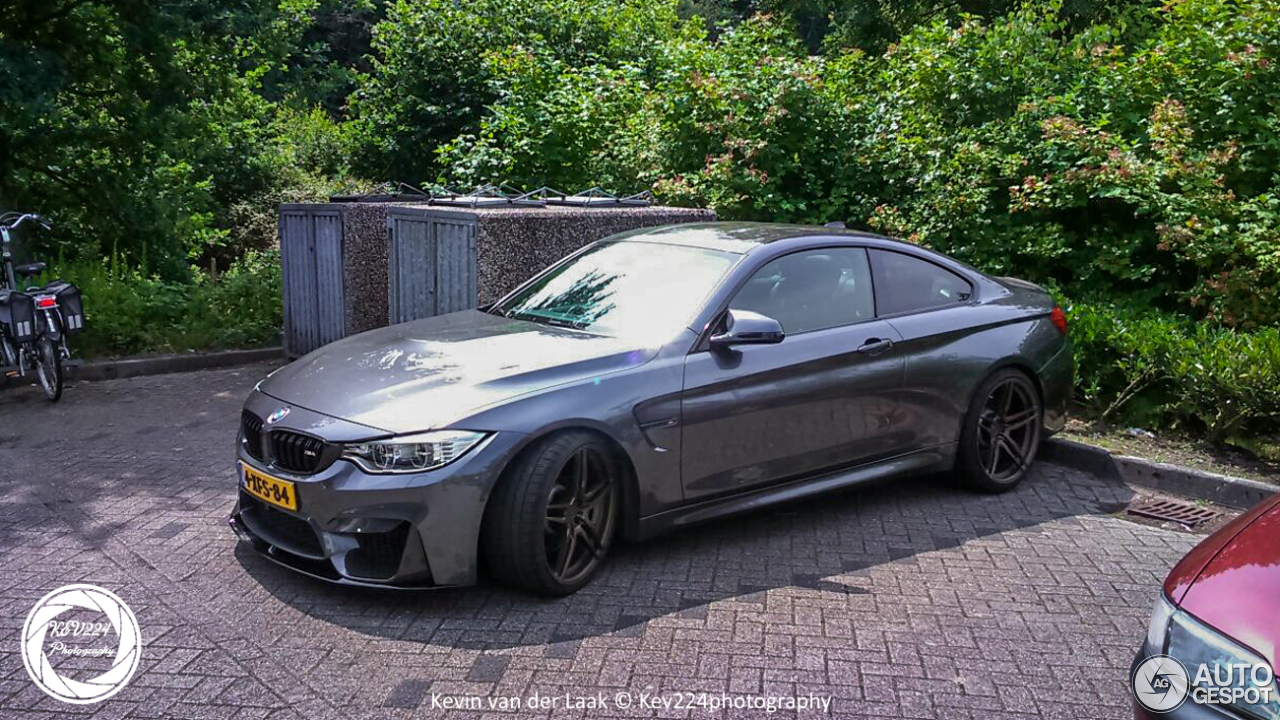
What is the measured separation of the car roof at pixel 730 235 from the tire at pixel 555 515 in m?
1.53

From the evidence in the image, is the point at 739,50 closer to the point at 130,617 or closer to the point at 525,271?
the point at 525,271

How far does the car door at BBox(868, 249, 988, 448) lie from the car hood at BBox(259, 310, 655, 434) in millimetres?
1671

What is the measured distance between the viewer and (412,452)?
13.7ft

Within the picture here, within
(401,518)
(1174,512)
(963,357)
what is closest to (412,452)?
(401,518)

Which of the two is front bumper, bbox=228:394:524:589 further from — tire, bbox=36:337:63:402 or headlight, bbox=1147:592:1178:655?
tire, bbox=36:337:63:402

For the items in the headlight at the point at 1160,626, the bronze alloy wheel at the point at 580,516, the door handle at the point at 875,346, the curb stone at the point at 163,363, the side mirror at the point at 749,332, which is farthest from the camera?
the curb stone at the point at 163,363

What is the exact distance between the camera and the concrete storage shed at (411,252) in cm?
764

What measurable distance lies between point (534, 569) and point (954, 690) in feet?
5.54

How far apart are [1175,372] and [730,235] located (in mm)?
3255

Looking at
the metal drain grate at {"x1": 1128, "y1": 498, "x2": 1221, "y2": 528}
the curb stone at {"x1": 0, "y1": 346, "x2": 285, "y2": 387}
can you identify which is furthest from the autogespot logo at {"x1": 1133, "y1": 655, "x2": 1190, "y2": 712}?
the curb stone at {"x1": 0, "y1": 346, "x2": 285, "y2": 387}

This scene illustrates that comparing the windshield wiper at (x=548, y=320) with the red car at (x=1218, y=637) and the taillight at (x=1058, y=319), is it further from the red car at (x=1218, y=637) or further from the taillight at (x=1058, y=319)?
the taillight at (x=1058, y=319)

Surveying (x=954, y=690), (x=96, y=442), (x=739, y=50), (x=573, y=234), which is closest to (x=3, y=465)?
(x=96, y=442)

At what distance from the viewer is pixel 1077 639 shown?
14.0 ft

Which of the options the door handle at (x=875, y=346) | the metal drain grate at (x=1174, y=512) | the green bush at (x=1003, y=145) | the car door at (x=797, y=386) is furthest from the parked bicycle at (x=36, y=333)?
the metal drain grate at (x=1174, y=512)
